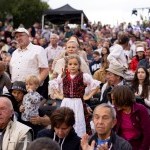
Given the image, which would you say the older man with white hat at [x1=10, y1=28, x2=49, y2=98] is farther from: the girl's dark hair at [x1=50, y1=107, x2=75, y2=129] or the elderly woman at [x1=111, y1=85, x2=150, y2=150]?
the girl's dark hair at [x1=50, y1=107, x2=75, y2=129]

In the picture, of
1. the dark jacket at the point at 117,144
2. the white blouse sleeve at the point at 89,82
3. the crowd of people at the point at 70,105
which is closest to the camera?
the dark jacket at the point at 117,144

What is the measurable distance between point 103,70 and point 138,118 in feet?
16.6

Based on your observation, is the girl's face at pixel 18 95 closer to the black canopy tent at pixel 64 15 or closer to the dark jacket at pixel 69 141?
the dark jacket at pixel 69 141

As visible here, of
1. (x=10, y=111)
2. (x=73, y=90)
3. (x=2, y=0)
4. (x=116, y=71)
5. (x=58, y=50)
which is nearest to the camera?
(x=10, y=111)

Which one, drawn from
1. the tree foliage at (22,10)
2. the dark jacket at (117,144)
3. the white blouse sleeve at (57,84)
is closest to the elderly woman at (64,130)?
the dark jacket at (117,144)

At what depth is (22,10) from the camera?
58.2 m

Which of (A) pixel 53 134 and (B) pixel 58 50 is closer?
(A) pixel 53 134

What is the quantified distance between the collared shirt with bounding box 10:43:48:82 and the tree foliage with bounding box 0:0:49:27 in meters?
44.8

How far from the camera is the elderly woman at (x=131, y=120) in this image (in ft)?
21.3

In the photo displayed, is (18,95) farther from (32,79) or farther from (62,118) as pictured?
(62,118)

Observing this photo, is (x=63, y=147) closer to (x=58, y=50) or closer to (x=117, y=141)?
(x=117, y=141)

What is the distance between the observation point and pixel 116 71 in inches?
342

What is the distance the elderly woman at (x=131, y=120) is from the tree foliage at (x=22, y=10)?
47.5 m

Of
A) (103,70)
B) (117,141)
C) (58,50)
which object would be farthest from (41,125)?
(58,50)
